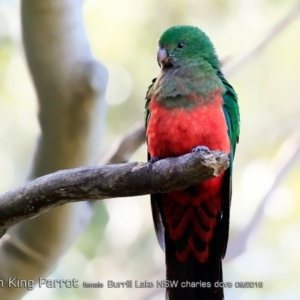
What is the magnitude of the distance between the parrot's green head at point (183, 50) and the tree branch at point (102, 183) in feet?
3.06

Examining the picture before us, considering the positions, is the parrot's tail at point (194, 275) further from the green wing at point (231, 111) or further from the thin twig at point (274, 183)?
the thin twig at point (274, 183)

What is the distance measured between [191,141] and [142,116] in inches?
123

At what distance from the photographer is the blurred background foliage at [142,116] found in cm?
588

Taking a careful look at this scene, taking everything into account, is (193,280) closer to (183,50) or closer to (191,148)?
(191,148)

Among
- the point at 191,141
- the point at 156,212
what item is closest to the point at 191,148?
the point at 191,141

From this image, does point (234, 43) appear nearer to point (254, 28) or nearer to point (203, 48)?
point (254, 28)

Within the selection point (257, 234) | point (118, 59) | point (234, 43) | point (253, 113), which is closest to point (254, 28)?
point (234, 43)

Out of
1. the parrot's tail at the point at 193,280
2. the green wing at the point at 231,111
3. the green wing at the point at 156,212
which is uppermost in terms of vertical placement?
the green wing at the point at 231,111

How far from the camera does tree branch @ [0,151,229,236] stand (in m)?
2.55

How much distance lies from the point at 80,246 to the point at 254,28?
3.26 metres

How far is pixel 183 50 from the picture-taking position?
342 cm

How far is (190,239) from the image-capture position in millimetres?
3498

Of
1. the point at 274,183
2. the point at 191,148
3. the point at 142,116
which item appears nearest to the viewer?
the point at 191,148

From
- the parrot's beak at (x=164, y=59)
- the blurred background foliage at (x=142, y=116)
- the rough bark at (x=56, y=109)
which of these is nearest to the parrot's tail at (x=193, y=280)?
the rough bark at (x=56, y=109)
